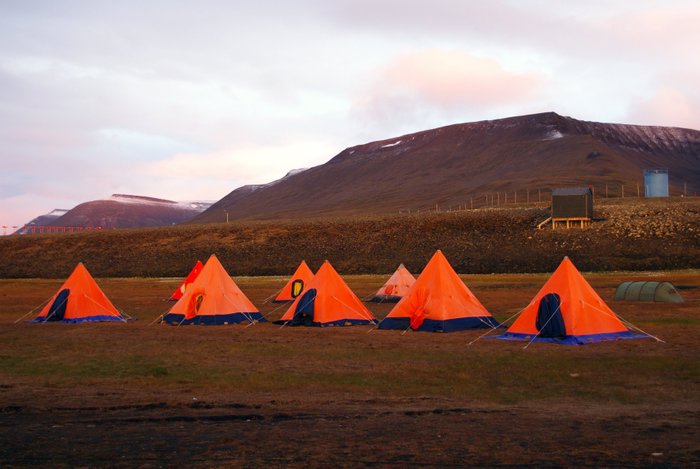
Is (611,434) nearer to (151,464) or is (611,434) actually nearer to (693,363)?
(151,464)

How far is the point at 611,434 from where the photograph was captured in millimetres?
11086

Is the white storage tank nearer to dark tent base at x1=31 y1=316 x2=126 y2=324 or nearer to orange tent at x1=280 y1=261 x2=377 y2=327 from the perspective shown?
orange tent at x1=280 y1=261 x2=377 y2=327

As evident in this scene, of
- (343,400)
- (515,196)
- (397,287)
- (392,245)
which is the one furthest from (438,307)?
(515,196)

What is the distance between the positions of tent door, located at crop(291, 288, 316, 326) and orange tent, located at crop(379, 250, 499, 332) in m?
2.65

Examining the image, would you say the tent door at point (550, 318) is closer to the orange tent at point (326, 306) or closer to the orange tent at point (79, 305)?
the orange tent at point (326, 306)

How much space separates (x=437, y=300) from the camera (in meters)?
25.1

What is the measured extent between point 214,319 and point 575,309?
12.9 metres

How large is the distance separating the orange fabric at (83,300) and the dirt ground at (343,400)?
3709 mm

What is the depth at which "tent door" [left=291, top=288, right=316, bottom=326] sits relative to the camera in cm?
2702

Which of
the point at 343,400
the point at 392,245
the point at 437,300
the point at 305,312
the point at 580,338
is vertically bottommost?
the point at 343,400

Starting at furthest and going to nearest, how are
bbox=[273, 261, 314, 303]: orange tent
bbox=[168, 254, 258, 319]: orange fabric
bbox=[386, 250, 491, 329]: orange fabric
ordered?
bbox=[273, 261, 314, 303]: orange tent < bbox=[168, 254, 258, 319]: orange fabric < bbox=[386, 250, 491, 329]: orange fabric

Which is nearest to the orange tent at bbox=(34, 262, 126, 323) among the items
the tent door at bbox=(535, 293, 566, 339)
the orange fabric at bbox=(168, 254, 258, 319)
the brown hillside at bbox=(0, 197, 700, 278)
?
the orange fabric at bbox=(168, 254, 258, 319)

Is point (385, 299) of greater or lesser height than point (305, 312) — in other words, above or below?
below

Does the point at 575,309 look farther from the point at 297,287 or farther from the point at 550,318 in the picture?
the point at 297,287
